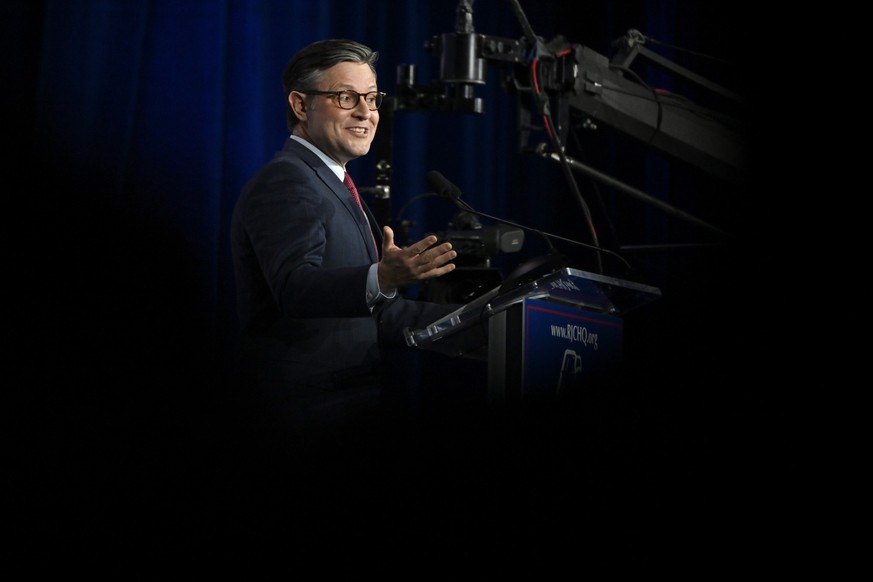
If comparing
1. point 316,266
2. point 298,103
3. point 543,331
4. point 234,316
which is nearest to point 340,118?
point 298,103

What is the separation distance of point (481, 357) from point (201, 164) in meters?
1.37

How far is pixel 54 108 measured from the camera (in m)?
2.53

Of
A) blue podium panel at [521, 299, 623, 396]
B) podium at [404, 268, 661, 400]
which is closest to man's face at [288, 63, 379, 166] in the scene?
podium at [404, 268, 661, 400]

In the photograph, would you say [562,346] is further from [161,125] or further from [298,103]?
[161,125]

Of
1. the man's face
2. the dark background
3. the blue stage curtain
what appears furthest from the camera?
the blue stage curtain

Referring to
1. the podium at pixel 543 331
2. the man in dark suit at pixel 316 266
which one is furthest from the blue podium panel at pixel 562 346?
the man in dark suit at pixel 316 266

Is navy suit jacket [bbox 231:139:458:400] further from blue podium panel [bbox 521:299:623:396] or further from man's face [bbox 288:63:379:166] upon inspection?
blue podium panel [bbox 521:299:623:396]

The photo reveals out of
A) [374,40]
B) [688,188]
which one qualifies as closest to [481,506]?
[374,40]

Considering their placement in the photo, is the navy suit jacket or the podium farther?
the navy suit jacket

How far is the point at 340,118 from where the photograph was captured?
204cm

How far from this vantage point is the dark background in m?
1.37

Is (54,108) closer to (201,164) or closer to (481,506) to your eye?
(201,164)

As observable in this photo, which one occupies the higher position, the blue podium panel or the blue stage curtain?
the blue stage curtain

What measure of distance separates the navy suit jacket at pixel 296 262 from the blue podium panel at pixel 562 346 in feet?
1.32
